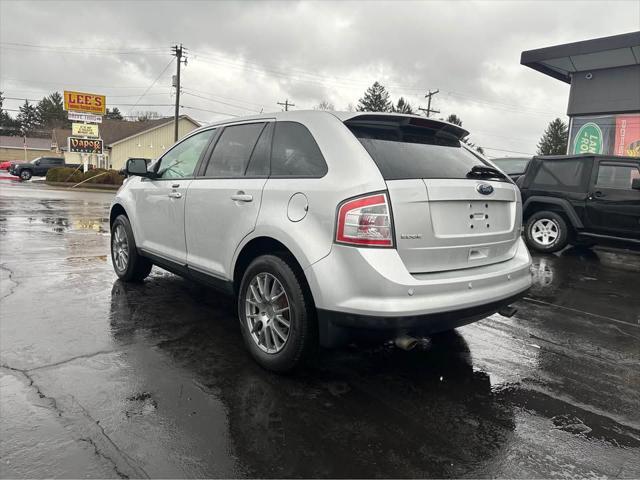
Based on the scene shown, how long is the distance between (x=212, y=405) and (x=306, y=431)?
2.07 feet

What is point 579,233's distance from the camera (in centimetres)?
857

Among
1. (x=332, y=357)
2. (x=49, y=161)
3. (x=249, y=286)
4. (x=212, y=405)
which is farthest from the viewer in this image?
(x=49, y=161)

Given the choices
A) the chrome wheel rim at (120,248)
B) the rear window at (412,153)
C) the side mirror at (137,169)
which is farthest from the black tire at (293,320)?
the chrome wheel rim at (120,248)

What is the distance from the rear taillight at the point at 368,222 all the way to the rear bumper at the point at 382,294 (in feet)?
0.20

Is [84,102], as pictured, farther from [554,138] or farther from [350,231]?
[554,138]

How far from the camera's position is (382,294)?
275 centimetres

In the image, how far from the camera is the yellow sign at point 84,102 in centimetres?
3378

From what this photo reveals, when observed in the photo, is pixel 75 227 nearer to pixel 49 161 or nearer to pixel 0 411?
pixel 0 411

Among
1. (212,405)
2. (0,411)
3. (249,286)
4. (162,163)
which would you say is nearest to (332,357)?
(249,286)

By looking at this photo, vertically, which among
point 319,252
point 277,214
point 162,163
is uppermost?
point 162,163

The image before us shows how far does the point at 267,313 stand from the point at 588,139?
16.1 metres

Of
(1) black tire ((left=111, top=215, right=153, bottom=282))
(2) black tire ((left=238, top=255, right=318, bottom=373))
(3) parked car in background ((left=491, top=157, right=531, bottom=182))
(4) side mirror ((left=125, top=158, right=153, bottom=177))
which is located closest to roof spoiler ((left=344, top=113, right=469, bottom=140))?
(2) black tire ((left=238, top=255, right=318, bottom=373))

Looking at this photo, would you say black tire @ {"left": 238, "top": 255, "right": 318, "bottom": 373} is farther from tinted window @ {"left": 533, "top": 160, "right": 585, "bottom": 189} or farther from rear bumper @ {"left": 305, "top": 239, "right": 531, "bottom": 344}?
tinted window @ {"left": 533, "top": 160, "right": 585, "bottom": 189}

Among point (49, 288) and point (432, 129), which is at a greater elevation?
point (432, 129)
